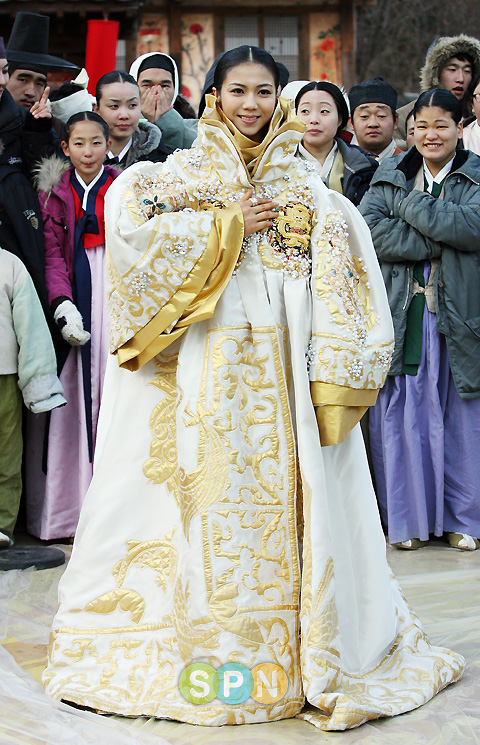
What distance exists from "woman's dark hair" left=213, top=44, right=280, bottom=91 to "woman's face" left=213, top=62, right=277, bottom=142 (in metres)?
0.01

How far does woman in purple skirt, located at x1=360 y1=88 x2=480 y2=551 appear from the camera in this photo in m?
4.29

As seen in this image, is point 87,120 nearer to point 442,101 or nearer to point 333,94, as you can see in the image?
point 333,94

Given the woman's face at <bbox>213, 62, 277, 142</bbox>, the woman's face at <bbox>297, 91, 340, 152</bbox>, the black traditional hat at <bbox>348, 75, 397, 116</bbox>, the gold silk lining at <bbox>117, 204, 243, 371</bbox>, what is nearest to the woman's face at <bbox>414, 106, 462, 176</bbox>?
the woman's face at <bbox>297, 91, 340, 152</bbox>

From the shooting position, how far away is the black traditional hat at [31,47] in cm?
502

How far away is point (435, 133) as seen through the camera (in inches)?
169

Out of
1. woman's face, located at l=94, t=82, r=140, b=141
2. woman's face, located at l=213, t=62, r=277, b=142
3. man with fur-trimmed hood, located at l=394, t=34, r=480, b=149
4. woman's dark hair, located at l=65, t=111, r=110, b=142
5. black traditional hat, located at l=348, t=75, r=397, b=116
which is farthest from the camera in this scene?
man with fur-trimmed hood, located at l=394, t=34, r=480, b=149

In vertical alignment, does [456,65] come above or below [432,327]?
above

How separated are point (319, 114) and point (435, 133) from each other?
62cm

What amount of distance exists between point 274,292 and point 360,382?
1.19ft

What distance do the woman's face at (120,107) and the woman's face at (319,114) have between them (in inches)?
32.8

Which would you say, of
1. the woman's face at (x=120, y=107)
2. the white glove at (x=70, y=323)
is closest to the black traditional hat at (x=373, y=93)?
the woman's face at (x=120, y=107)

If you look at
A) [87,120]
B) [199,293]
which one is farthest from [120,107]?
[199,293]

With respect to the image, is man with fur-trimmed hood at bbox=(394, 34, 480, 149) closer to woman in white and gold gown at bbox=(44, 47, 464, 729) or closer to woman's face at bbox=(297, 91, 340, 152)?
woman's face at bbox=(297, 91, 340, 152)

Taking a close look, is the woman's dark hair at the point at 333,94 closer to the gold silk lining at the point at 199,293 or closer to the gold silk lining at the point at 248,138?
the gold silk lining at the point at 248,138
